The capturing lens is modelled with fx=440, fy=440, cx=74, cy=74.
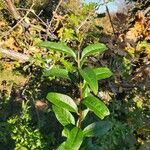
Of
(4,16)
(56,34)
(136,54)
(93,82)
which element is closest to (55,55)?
(56,34)

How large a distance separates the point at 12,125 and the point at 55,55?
0.93 meters

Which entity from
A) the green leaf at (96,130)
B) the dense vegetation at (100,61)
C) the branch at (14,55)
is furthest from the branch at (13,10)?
the green leaf at (96,130)

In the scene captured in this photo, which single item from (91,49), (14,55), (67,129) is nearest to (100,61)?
(14,55)

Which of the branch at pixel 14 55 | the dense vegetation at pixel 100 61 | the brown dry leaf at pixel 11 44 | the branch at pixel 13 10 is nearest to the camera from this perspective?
the dense vegetation at pixel 100 61

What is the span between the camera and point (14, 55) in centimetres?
377

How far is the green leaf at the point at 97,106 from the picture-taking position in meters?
1.31

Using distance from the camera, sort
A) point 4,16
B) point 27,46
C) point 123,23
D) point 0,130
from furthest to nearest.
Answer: point 4,16, point 0,130, point 27,46, point 123,23

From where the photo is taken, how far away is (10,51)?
3.76 m

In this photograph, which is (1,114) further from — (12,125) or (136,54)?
(136,54)

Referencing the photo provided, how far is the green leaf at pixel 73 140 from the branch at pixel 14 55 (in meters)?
2.43

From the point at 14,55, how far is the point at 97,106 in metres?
2.52

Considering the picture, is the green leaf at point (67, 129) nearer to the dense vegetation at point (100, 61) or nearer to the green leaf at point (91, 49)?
the green leaf at point (91, 49)

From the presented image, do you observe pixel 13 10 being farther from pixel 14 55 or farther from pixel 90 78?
pixel 90 78

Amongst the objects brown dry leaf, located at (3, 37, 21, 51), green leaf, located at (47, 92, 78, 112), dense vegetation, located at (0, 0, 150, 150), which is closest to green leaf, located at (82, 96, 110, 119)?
green leaf, located at (47, 92, 78, 112)
